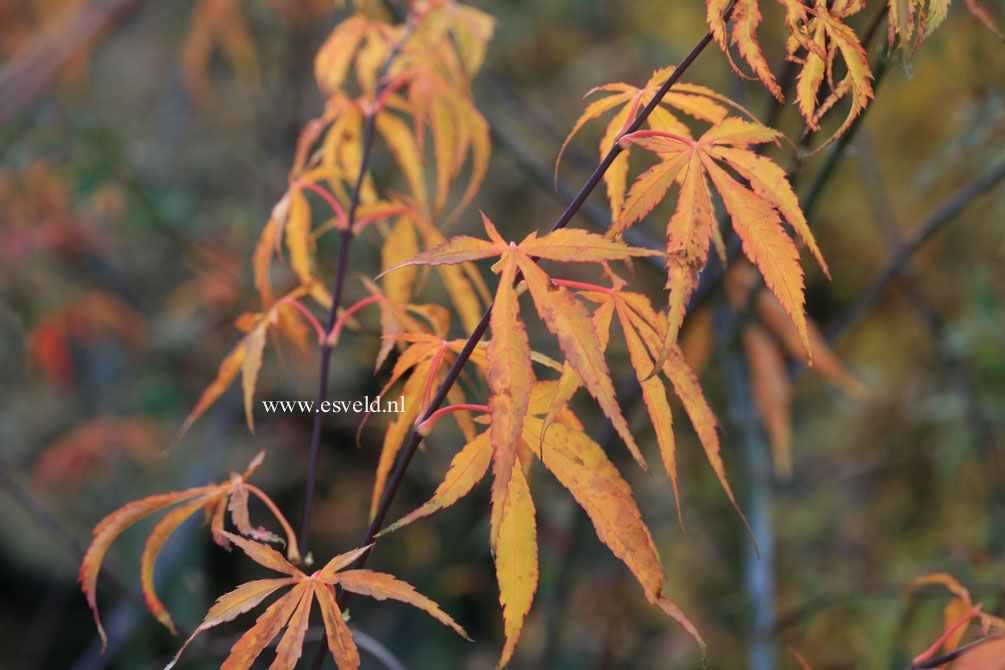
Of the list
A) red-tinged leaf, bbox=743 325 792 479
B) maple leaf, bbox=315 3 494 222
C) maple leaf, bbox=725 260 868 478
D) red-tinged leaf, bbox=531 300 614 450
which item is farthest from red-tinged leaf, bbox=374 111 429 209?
red-tinged leaf, bbox=743 325 792 479

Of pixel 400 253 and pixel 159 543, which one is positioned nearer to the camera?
pixel 159 543

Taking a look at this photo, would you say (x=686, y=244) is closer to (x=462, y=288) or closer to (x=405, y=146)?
(x=462, y=288)

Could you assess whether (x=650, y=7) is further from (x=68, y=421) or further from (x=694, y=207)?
(x=68, y=421)

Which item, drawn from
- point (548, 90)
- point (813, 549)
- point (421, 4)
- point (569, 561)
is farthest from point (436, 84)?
point (813, 549)

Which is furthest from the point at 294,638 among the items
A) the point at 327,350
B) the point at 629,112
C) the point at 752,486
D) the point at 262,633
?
the point at 752,486

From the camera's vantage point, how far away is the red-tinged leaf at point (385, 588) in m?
0.35

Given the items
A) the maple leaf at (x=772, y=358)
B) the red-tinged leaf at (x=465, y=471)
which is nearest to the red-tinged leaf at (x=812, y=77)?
the red-tinged leaf at (x=465, y=471)

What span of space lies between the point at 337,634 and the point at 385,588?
3 cm

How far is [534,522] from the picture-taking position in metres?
0.34

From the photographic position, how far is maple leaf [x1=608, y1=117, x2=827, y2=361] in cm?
32

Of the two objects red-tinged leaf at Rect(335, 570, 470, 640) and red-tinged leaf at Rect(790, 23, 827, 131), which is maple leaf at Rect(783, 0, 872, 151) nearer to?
red-tinged leaf at Rect(790, 23, 827, 131)

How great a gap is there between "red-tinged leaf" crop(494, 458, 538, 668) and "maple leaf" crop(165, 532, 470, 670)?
3 cm

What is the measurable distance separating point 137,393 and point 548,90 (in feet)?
4.40

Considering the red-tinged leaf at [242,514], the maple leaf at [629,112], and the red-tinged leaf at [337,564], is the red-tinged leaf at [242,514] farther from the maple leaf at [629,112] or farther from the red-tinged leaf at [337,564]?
the maple leaf at [629,112]
